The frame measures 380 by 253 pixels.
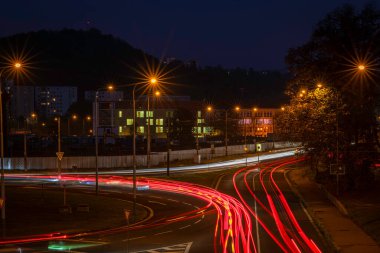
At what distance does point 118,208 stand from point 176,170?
33489 mm

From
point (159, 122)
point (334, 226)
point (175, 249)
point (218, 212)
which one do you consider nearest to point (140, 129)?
point (159, 122)

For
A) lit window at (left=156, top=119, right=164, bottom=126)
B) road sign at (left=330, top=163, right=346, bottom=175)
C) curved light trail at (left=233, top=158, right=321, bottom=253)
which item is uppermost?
lit window at (left=156, top=119, right=164, bottom=126)

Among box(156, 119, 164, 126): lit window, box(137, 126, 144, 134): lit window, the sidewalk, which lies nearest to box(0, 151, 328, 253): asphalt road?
the sidewalk

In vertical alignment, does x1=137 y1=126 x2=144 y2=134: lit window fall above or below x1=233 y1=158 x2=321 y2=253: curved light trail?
above

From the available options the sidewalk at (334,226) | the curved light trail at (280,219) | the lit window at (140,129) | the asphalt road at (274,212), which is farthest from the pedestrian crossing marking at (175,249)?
the lit window at (140,129)

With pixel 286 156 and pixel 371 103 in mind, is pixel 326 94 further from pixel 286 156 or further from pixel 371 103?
pixel 286 156

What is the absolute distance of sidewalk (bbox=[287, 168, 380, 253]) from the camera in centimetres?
2330

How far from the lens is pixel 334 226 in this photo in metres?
29.3

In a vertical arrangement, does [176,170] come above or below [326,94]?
below

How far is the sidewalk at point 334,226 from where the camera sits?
76.4 feet

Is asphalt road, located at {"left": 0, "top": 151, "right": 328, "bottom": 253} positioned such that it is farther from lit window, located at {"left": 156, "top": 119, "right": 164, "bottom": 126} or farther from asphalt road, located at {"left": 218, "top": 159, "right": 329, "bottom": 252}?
lit window, located at {"left": 156, "top": 119, "right": 164, "bottom": 126}

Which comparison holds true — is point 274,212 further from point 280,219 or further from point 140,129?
point 140,129

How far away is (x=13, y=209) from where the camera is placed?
3809 centimetres

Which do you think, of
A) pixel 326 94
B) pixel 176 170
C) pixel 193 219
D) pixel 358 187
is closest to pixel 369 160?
pixel 358 187
